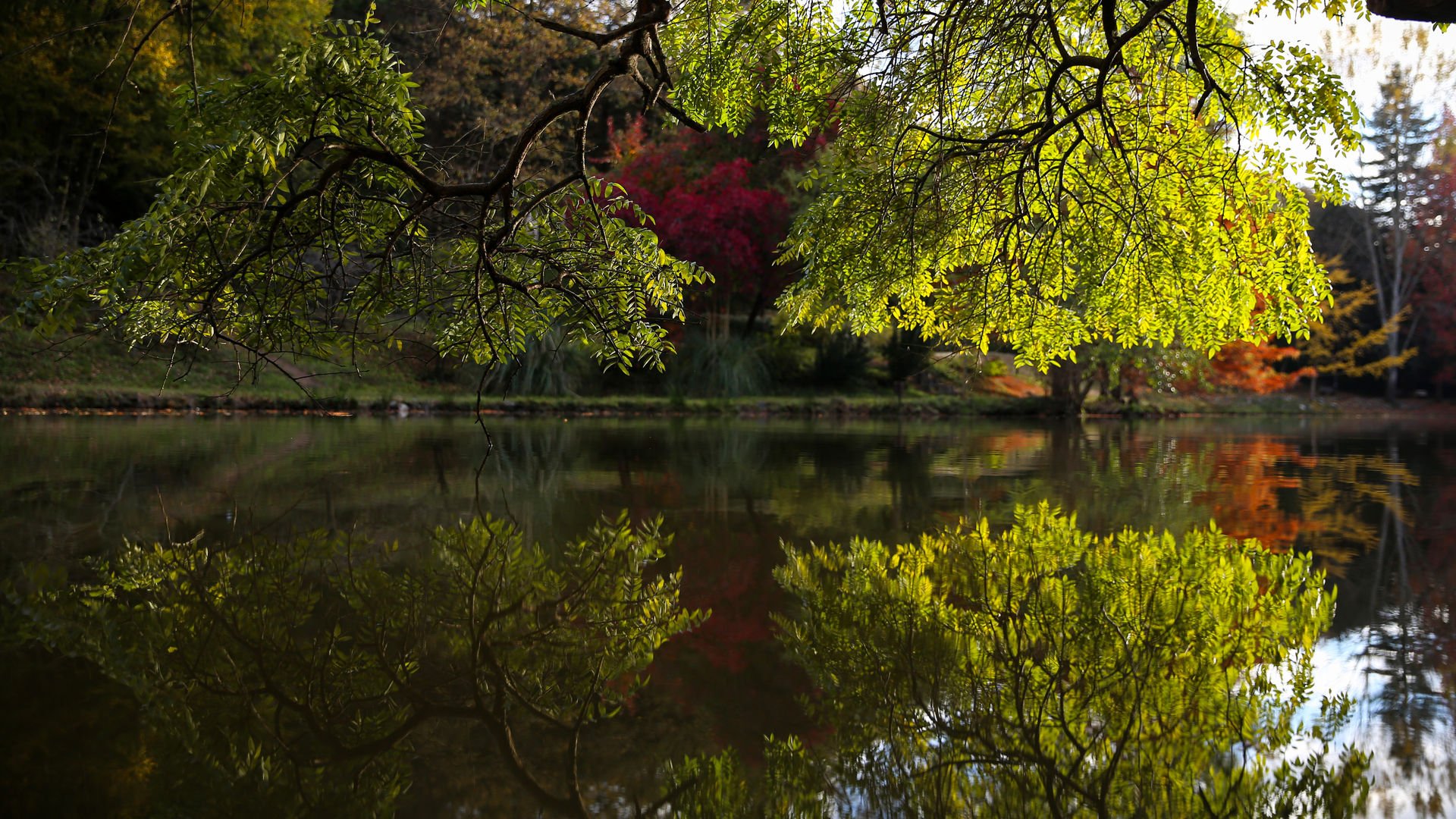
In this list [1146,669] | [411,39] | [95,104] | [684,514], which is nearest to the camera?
[1146,669]

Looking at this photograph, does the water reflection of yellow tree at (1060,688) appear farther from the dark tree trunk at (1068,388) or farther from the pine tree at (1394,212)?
the pine tree at (1394,212)

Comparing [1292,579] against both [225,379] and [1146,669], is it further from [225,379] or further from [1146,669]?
[225,379]

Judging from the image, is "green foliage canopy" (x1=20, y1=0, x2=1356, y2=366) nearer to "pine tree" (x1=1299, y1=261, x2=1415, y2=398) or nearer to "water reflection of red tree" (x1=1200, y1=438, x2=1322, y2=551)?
"water reflection of red tree" (x1=1200, y1=438, x2=1322, y2=551)

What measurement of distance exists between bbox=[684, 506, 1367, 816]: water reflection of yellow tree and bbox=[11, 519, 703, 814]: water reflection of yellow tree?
58 centimetres

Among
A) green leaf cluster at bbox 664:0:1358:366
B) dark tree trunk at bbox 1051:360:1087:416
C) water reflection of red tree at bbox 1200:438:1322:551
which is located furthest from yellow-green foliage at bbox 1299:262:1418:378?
green leaf cluster at bbox 664:0:1358:366

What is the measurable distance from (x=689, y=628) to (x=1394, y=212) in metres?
32.6

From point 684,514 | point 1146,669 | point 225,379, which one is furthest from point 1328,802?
point 225,379

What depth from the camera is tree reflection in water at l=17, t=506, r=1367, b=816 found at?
202 centimetres

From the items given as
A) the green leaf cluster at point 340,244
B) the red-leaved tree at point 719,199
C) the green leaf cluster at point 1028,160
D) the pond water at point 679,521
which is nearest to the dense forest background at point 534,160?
the red-leaved tree at point 719,199

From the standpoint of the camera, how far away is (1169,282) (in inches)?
249

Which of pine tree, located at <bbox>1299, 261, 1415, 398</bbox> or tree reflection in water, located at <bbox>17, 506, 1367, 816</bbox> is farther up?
pine tree, located at <bbox>1299, 261, 1415, 398</bbox>

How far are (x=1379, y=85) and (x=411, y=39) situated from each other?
26.9 meters

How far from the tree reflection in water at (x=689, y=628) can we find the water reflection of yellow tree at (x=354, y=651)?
1 cm

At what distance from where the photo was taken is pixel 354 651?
2.88 metres
